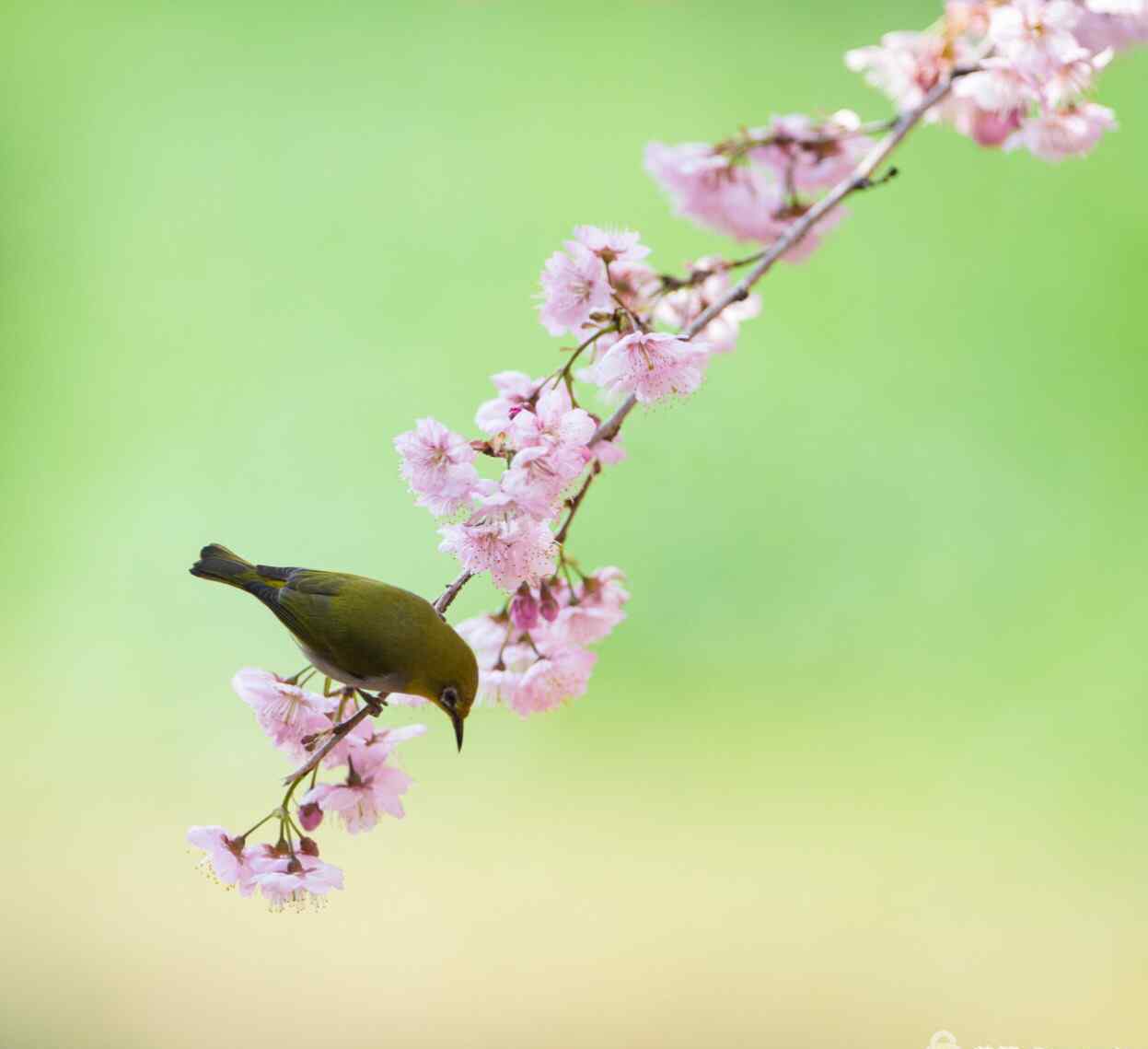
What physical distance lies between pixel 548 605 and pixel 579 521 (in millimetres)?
1983

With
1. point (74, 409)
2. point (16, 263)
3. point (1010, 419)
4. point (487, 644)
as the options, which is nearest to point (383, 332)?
point (74, 409)

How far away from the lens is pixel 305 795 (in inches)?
36.3

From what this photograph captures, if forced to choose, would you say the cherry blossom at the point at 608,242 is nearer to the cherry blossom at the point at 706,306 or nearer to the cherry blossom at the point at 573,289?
the cherry blossom at the point at 573,289

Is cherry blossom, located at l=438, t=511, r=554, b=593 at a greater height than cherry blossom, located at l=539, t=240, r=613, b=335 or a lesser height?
lesser

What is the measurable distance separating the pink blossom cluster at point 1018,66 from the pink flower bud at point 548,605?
60 centimetres

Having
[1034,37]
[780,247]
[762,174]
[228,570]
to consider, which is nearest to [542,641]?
[228,570]

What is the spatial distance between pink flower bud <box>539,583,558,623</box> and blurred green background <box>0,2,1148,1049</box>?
157 cm

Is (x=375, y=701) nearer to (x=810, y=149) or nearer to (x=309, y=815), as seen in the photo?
(x=309, y=815)

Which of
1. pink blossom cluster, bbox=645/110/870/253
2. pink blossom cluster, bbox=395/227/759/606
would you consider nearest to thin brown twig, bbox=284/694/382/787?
pink blossom cluster, bbox=395/227/759/606

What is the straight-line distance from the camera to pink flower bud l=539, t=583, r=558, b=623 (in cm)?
97

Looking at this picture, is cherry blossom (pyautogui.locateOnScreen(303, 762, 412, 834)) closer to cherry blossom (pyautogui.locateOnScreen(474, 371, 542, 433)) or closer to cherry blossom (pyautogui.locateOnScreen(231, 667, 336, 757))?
cherry blossom (pyautogui.locateOnScreen(231, 667, 336, 757))

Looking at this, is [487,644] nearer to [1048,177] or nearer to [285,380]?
[285,380]

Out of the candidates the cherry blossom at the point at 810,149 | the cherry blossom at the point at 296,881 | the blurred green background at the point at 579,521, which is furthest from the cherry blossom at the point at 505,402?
the blurred green background at the point at 579,521

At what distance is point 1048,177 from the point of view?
131 inches
